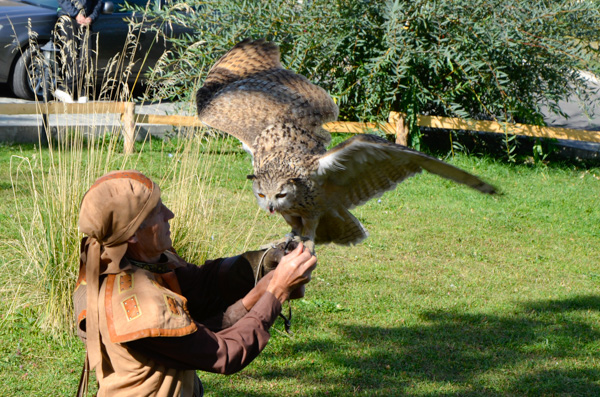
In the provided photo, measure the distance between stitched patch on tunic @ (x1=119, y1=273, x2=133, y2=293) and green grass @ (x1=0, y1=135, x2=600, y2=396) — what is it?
74.5 inches

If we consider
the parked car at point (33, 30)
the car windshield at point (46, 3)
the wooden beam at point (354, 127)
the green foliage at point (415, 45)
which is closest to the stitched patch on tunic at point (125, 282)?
the green foliage at point (415, 45)

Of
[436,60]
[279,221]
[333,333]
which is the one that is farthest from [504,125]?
[333,333]

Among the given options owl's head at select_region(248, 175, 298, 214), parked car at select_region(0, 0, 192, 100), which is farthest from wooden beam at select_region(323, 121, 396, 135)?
owl's head at select_region(248, 175, 298, 214)

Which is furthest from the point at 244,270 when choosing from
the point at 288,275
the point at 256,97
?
the point at 256,97

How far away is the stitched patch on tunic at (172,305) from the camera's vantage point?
2111 mm

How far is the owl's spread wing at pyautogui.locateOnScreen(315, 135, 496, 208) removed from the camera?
2916mm

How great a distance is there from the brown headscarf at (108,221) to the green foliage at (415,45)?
5998 mm

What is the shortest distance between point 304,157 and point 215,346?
61.1 inches

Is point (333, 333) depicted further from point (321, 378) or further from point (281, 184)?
point (281, 184)

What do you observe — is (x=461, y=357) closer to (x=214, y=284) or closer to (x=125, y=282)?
(x=214, y=284)

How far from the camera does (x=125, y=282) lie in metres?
2.15

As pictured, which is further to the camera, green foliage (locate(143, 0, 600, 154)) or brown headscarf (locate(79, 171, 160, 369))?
green foliage (locate(143, 0, 600, 154))

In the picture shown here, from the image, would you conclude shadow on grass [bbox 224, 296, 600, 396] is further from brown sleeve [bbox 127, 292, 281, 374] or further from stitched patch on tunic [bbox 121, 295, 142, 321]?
stitched patch on tunic [bbox 121, 295, 142, 321]

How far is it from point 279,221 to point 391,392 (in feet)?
10.5
